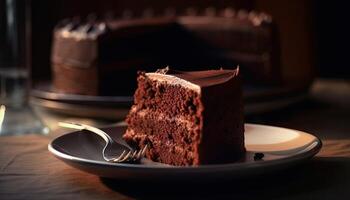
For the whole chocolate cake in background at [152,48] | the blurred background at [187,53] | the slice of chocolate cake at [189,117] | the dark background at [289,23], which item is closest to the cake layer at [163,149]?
the slice of chocolate cake at [189,117]

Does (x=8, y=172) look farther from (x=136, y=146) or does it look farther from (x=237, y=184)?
(x=237, y=184)

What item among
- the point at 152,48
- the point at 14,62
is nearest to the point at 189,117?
the point at 14,62

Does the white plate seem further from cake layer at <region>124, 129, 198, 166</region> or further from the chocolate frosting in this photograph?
the chocolate frosting

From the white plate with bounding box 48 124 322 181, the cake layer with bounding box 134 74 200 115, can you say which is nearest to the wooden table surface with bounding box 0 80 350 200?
the white plate with bounding box 48 124 322 181

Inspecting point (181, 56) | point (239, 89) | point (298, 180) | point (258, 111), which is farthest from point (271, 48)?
point (298, 180)

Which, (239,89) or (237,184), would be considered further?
(239,89)

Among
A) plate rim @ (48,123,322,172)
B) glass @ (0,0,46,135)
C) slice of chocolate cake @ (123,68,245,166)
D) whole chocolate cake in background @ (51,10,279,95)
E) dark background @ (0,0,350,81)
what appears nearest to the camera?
plate rim @ (48,123,322,172)

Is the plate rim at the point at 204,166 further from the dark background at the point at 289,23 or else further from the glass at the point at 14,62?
the dark background at the point at 289,23
